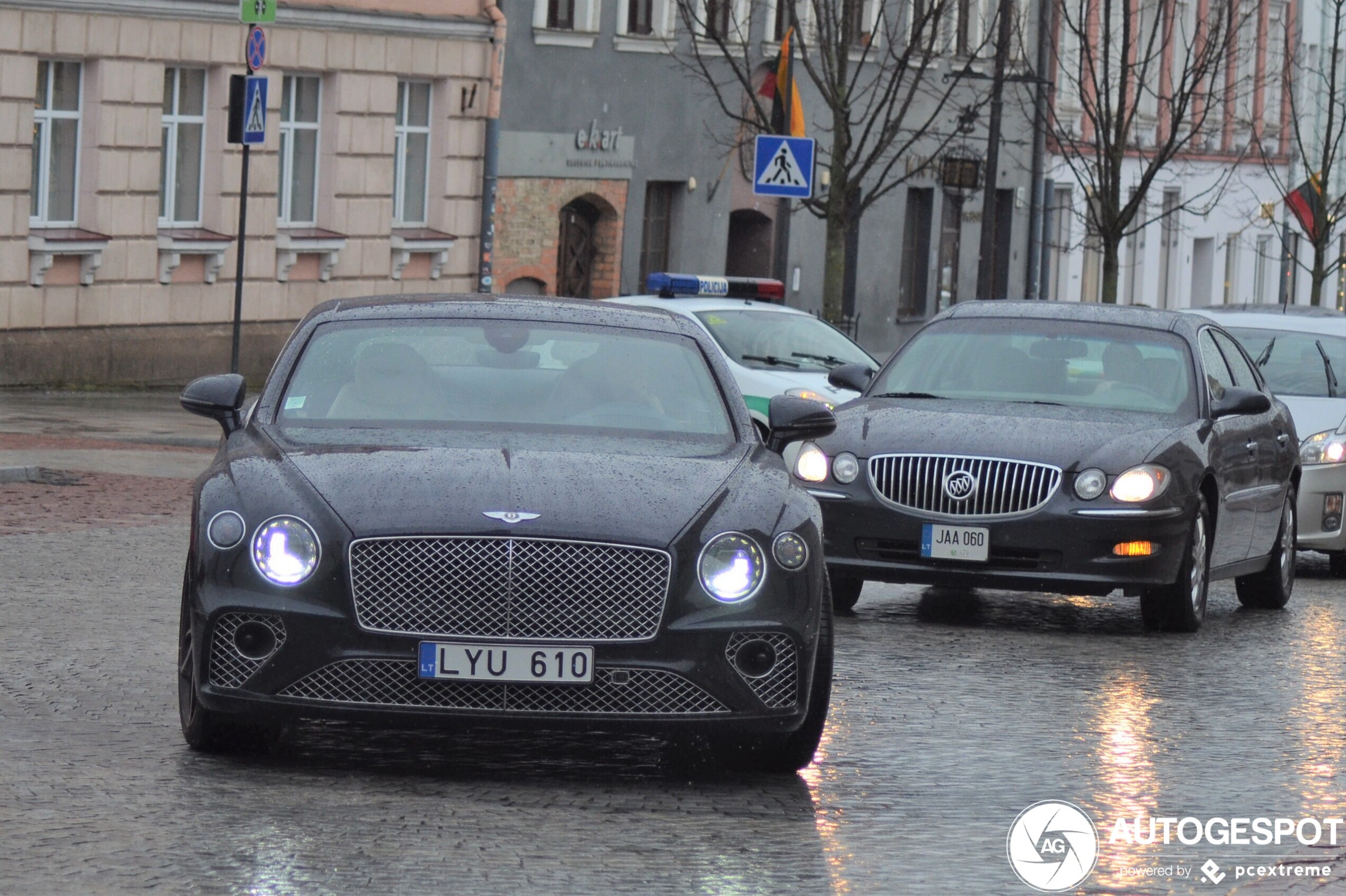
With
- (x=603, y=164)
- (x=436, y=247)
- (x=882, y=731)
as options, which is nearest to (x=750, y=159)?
(x=603, y=164)

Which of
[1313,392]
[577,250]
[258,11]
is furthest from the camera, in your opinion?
[577,250]

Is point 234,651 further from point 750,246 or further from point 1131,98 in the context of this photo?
point 1131,98

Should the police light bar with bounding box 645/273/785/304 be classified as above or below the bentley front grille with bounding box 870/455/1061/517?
above

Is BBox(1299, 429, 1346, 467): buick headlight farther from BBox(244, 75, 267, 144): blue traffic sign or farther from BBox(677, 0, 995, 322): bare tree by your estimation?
BBox(677, 0, 995, 322): bare tree

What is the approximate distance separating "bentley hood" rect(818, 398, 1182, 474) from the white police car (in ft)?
20.3

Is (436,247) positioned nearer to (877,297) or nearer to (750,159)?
(750,159)

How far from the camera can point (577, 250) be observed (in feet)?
124

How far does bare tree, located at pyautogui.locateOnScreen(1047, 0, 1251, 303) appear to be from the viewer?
117ft

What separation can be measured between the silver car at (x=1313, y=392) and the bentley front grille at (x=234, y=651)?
936 cm

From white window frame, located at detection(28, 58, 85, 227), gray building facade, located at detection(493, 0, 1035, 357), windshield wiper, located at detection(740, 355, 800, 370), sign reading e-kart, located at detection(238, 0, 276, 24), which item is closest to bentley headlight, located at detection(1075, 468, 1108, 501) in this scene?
windshield wiper, located at detection(740, 355, 800, 370)

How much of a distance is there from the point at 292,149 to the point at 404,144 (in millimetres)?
2268

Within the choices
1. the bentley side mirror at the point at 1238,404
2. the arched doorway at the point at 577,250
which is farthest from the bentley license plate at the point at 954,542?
the arched doorway at the point at 577,250

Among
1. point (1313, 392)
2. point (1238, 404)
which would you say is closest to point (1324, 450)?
point (1313, 392)

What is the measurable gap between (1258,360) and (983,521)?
6.28 metres
